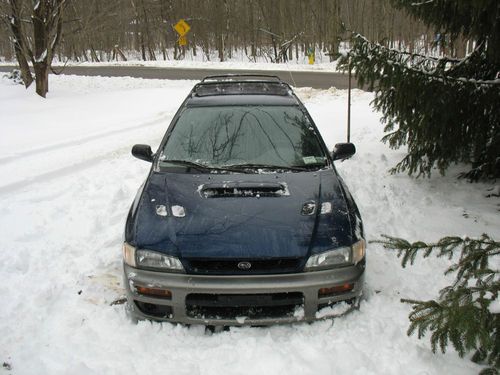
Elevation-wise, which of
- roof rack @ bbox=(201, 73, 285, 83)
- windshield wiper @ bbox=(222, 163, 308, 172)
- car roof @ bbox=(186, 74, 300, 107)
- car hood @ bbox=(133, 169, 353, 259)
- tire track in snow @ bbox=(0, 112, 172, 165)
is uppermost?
roof rack @ bbox=(201, 73, 285, 83)

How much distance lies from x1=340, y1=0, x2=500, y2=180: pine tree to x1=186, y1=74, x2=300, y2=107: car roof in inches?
39.6

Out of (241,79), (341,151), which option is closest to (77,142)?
(241,79)

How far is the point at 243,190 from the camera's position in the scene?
11.3ft

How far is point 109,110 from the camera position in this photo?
45.6ft

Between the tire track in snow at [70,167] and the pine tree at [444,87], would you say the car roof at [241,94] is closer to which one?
the pine tree at [444,87]

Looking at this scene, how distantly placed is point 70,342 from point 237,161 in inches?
77.5

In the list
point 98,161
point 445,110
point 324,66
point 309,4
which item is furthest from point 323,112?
point 309,4

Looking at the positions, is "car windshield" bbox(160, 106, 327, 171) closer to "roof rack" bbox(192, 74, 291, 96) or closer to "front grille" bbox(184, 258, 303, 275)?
"roof rack" bbox(192, 74, 291, 96)

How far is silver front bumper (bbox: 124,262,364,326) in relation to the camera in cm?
285

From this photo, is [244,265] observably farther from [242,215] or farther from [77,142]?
[77,142]

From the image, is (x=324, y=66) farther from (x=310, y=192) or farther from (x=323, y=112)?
(x=310, y=192)

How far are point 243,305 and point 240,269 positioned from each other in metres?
0.25

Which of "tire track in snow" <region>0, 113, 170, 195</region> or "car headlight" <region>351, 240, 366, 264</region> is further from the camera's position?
"tire track in snow" <region>0, 113, 170, 195</region>

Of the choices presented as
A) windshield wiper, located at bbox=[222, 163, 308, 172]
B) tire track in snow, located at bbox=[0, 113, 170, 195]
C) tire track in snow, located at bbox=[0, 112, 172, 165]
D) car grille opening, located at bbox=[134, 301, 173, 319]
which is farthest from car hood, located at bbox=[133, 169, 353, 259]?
tire track in snow, located at bbox=[0, 112, 172, 165]
